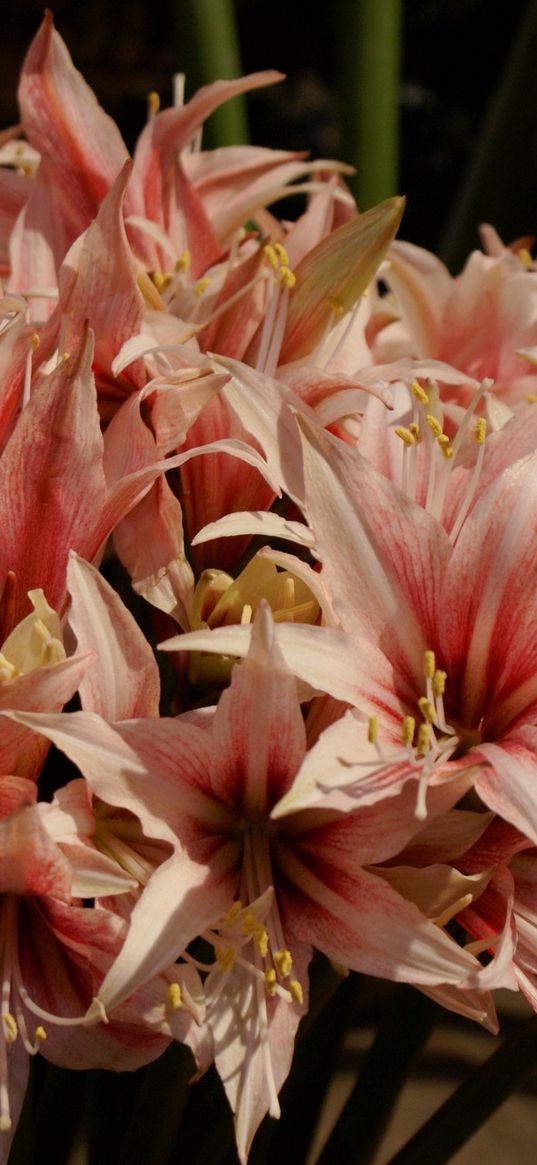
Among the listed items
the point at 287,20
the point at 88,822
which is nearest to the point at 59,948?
the point at 88,822

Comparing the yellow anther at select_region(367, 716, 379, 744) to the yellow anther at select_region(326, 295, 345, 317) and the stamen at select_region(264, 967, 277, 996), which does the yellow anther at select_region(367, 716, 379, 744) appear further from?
the yellow anther at select_region(326, 295, 345, 317)

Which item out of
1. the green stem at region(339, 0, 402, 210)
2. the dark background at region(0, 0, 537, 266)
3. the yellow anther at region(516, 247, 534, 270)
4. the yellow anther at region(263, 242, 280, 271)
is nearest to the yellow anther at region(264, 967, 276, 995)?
the yellow anther at region(263, 242, 280, 271)

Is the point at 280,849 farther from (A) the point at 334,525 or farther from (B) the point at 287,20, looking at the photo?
(B) the point at 287,20

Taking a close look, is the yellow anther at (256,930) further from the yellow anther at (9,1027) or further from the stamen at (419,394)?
the stamen at (419,394)

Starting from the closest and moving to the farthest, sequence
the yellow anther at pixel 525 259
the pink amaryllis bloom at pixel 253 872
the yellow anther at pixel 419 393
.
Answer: the pink amaryllis bloom at pixel 253 872
the yellow anther at pixel 419 393
the yellow anther at pixel 525 259

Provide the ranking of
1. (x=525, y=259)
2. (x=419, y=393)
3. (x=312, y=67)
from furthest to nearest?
(x=312, y=67) → (x=525, y=259) → (x=419, y=393)

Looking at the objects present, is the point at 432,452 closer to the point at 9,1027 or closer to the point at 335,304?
the point at 335,304

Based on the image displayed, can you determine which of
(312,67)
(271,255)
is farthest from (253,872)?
(312,67)

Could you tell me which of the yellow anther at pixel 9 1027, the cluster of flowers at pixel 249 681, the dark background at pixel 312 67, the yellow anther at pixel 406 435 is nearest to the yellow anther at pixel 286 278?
the cluster of flowers at pixel 249 681
